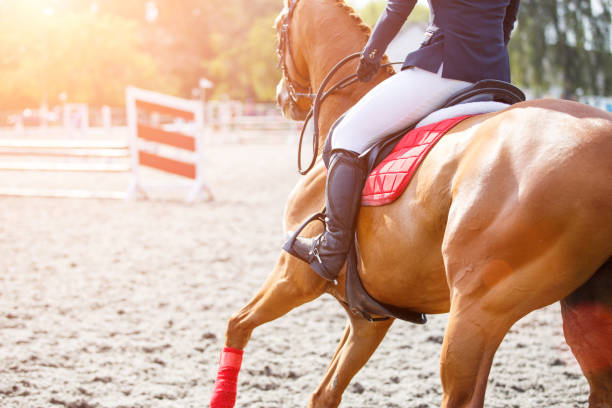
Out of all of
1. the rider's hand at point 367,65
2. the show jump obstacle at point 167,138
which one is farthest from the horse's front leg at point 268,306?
the show jump obstacle at point 167,138

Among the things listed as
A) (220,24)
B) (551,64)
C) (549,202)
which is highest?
(220,24)

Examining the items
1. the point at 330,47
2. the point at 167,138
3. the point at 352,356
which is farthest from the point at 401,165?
the point at 167,138

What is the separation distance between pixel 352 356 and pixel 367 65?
129 cm

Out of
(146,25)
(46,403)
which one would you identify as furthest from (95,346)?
(146,25)

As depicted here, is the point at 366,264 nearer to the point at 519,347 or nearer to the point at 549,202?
the point at 549,202

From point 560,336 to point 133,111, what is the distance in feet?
27.0

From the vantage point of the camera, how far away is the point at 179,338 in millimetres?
4508

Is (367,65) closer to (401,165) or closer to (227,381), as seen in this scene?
(401,165)

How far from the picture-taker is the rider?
2.36 metres

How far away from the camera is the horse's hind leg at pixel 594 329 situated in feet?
6.16

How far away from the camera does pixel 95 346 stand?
4.28 m

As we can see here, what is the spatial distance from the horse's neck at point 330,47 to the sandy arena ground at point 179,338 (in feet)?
5.16

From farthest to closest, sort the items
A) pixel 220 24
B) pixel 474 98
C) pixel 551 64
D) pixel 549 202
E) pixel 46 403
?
A: pixel 220 24 < pixel 551 64 < pixel 46 403 < pixel 474 98 < pixel 549 202

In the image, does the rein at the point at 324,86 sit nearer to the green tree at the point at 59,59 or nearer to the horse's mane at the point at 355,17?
Result: the horse's mane at the point at 355,17
